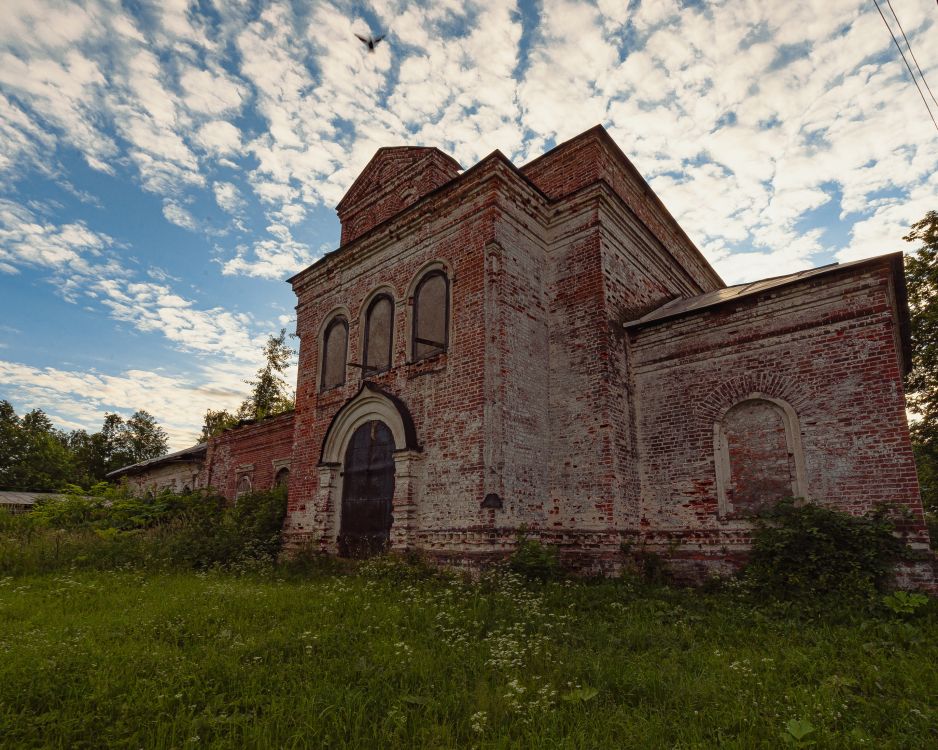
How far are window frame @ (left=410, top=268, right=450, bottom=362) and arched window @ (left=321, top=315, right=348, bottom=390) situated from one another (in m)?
2.20

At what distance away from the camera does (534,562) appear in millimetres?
7973

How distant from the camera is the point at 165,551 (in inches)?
419

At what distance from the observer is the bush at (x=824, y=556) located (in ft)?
22.3

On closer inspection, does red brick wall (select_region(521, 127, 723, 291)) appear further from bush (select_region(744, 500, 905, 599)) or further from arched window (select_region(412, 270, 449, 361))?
bush (select_region(744, 500, 905, 599))

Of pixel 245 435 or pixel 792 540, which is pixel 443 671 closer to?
pixel 792 540

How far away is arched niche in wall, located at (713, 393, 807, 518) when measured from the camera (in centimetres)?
814

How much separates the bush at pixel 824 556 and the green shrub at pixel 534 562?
2580mm

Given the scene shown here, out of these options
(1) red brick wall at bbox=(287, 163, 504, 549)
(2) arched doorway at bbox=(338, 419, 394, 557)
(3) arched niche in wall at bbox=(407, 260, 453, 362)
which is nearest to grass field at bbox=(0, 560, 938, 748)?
(1) red brick wall at bbox=(287, 163, 504, 549)

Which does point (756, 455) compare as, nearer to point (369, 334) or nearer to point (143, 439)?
point (369, 334)

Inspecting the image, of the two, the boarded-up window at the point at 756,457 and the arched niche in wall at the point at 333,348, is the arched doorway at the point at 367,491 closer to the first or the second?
the arched niche in wall at the point at 333,348

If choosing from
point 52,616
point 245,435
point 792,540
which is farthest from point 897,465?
point 245,435

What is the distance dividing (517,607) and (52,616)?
523 cm

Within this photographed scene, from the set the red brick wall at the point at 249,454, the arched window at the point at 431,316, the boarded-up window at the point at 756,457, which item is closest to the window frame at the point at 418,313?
the arched window at the point at 431,316

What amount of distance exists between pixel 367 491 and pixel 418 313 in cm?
351
